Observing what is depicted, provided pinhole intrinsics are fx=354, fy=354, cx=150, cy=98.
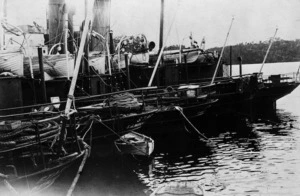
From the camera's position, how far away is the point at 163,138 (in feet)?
72.9

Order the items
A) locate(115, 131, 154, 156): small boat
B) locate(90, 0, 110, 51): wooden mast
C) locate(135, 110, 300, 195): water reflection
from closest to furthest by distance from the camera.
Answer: locate(135, 110, 300, 195): water reflection, locate(115, 131, 154, 156): small boat, locate(90, 0, 110, 51): wooden mast

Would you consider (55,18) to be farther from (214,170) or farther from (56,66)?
(214,170)

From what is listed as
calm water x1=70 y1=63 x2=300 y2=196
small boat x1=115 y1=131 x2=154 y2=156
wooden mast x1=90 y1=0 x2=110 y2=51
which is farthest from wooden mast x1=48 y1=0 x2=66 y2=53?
calm water x1=70 y1=63 x2=300 y2=196

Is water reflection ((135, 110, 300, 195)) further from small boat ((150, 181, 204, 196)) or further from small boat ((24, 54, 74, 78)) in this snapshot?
small boat ((24, 54, 74, 78))

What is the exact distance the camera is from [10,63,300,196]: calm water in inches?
518

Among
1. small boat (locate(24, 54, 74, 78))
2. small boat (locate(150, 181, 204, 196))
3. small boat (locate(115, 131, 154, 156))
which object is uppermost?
small boat (locate(24, 54, 74, 78))

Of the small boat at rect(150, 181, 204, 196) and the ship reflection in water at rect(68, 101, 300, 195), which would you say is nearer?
the small boat at rect(150, 181, 204, 196)

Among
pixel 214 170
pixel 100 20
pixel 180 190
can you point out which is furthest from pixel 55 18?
pixel 180 190

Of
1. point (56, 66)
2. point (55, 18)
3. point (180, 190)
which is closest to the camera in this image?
point (180, 190)

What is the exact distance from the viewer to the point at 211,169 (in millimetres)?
15750

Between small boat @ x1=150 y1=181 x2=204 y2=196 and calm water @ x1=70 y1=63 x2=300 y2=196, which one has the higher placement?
small boat @ x1=150 y1=181 x2=204 y2=196

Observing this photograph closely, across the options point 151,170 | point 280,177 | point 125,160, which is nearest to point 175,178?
point 151,170

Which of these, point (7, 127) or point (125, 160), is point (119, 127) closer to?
point (125, 160)

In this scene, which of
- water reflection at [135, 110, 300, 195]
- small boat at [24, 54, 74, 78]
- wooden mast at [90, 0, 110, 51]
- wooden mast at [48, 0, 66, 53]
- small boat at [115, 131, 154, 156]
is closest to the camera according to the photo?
water reflection at [135, 110, 300, 195]
